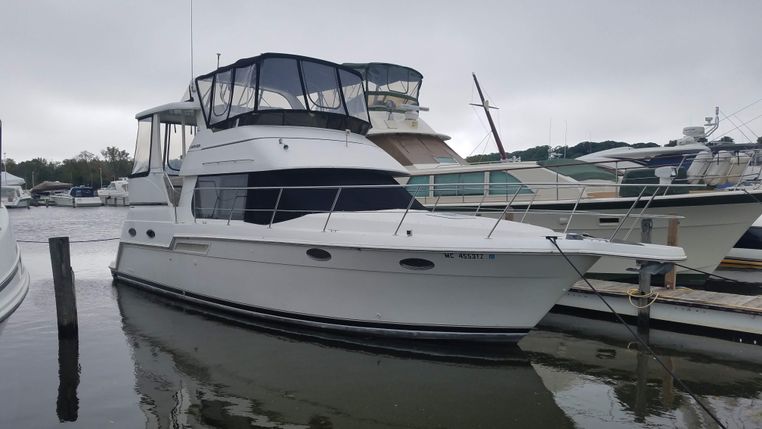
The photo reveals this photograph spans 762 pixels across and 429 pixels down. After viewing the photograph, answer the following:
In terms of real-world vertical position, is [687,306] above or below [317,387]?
above

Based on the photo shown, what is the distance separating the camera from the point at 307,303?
759 centimetres

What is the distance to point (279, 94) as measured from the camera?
29.7 feet

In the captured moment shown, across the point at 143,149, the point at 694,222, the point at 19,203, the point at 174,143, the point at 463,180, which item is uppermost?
the point at 174,143

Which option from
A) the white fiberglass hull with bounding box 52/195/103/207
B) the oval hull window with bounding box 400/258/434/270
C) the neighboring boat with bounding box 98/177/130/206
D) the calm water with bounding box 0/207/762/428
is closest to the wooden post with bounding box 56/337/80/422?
the calm water with bounding box 0/207/762/428

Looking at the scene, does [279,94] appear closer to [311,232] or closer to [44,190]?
[311,232]

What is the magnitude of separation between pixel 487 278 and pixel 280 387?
9.09 ft

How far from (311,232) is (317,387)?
212cm

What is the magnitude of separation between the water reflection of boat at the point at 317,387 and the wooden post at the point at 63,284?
3.13ft

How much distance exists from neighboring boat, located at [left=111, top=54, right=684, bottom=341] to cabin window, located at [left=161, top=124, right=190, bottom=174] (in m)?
0.03

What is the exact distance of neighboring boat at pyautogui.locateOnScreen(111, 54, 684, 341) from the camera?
663 centimetres

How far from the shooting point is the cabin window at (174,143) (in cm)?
1116

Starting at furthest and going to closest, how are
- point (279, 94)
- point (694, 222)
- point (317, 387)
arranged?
point (694, 222) < point (279, 94) < point (317, 387)

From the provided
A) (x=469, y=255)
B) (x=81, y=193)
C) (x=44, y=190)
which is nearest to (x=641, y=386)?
(x=469, y=255)

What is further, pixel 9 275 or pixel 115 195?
pixel 115 195
